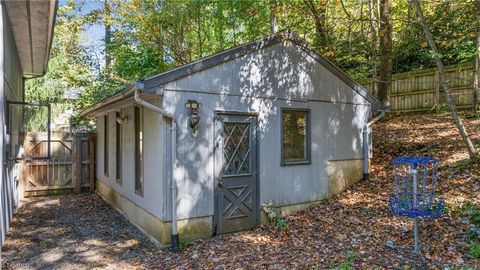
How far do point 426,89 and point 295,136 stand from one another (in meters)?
8.46

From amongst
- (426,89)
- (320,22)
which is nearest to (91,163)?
(320,22)

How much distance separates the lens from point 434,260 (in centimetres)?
478

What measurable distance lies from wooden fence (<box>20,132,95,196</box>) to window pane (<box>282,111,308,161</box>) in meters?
6.80

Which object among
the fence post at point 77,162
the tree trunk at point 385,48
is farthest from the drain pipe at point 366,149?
the fence post at point 77,162

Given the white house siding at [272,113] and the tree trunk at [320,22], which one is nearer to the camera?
the white house siding at [272,113]

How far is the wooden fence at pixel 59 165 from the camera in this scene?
10375 mm

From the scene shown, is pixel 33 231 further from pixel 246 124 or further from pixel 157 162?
pixel 246 124

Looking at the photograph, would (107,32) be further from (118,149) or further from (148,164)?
(148,164)

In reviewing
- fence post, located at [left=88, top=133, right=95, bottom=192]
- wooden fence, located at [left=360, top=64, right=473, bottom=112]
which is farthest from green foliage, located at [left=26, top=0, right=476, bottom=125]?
fence post, located at [left=88, top=133, right=95, bottom=192]

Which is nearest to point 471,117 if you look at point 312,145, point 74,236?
point 312,145

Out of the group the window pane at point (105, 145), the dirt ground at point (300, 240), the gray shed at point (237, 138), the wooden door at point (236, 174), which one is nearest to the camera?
the dirt ground at point (300, 240)

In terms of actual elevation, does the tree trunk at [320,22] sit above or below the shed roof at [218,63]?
above

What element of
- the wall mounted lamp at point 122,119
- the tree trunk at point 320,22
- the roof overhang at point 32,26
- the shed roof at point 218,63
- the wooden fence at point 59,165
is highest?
the tree trunk at point 320,22

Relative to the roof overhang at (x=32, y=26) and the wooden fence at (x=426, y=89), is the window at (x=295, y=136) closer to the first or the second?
the roof overhang at (x=32, y=26)
